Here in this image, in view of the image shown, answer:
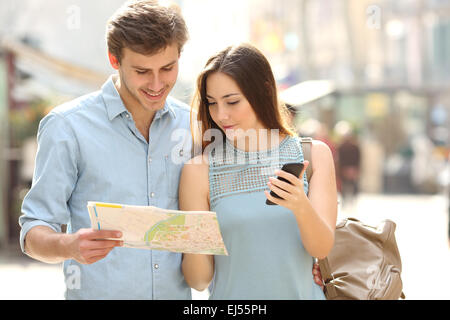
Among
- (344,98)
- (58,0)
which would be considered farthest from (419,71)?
(58,0)

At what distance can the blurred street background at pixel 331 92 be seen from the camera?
812cm

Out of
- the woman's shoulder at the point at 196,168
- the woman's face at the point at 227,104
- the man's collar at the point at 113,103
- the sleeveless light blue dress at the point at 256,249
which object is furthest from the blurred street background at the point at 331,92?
the sleeveless light blue dress at the point at 256,249

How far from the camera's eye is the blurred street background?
8.12 m

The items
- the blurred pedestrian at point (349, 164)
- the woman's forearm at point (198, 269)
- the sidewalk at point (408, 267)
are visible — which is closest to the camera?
the woman's forearm at point (198, 269)

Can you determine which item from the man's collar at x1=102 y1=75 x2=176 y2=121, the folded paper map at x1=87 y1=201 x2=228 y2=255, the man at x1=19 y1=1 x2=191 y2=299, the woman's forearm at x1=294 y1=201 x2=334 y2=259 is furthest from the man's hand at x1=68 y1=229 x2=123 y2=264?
the woman's forearm at x1=294 y1=201 x2=334 y2=259

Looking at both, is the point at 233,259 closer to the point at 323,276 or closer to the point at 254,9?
the point at 323,276

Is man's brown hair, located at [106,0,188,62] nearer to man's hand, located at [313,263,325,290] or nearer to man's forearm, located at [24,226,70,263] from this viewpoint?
man's forearm, located at [24,226,70,263]

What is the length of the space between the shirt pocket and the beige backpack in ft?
1.61

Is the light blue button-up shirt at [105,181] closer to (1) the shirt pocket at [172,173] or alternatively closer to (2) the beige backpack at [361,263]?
(1) the shirt pocket at [172,173]

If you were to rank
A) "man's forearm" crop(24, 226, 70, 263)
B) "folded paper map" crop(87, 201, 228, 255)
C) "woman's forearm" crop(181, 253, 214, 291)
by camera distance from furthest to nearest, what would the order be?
"woman's forearm" crop(181, 253, 214, 291) < "man's forearm" crop(24, 226, 70, 263) < "folded paper map" crop(87, 201, 228, 255)

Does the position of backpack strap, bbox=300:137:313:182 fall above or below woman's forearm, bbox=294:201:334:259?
above

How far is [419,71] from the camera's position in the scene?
1339 inches

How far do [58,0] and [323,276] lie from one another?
7539mm

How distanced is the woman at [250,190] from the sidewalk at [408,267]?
1.96 m
